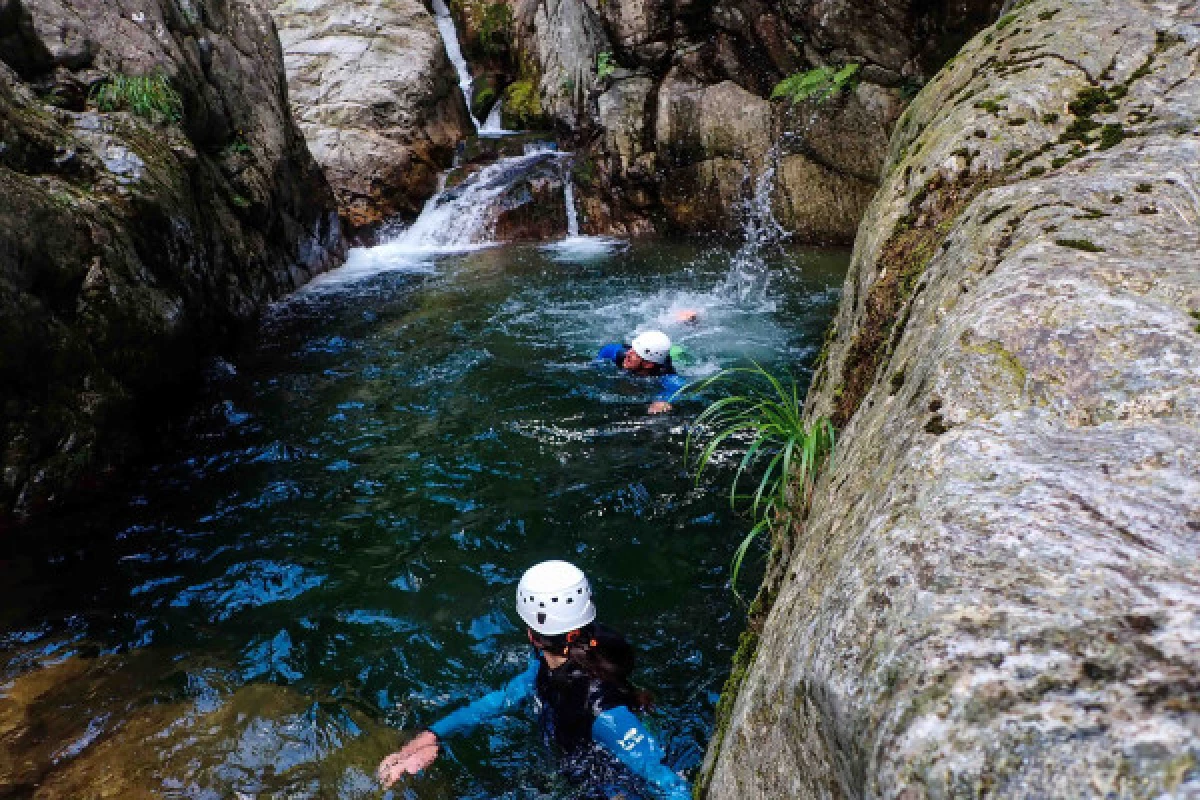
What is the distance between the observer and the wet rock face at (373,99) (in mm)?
15852

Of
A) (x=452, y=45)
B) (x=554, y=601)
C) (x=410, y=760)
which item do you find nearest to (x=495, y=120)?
(x=452, y=45)

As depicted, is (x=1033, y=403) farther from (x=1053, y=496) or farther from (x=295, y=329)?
(x=295, y=329)

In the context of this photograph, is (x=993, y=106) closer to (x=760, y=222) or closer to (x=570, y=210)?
(x=760, y=222)

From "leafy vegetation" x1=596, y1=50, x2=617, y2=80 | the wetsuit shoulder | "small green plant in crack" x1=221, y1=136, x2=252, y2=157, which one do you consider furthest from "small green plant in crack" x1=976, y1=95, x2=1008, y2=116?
"leafy vegetation" x1=596, y1=50, x2=617, y2=80

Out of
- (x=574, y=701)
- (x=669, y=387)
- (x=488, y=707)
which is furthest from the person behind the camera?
(x=669, y=387)

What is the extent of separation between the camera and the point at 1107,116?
3.13 m

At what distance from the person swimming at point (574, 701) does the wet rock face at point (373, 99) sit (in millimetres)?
13112

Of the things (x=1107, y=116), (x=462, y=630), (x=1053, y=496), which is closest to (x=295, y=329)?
(x=462, y=630)

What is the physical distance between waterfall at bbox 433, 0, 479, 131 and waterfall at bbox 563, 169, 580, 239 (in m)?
5.87

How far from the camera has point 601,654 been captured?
346 centimetres

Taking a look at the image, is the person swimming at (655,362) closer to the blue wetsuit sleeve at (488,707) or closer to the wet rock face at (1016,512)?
the blue wetsuit sleeve at (488,707)

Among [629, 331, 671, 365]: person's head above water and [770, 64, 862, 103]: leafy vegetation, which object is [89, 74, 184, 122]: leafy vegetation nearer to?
[629, 331, 671, 365]: person's head above water

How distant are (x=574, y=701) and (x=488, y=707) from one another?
51 cm

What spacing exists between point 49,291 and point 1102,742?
6909 millimetres
